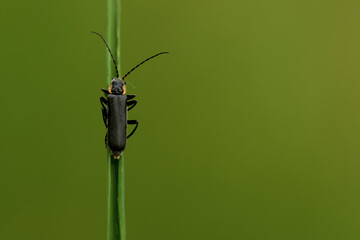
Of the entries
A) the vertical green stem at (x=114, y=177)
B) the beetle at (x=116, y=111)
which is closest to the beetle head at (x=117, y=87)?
the beetle at (x=116, y=111)

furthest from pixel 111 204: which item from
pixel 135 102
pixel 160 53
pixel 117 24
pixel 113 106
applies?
pixel 160 53

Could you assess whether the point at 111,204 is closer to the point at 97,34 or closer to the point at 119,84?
the point at 119,84

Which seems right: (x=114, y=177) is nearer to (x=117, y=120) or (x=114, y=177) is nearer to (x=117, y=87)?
(x=117, y=120)

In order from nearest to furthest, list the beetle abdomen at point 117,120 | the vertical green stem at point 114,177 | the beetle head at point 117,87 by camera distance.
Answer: the vertical green stem at point 114,177 < the beetle abdomen at point 117,120 < the beetle head at point 117,87

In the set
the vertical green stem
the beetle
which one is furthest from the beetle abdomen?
the vertical green stem

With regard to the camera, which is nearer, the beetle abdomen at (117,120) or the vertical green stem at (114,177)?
the vertical green stem at (114,177)

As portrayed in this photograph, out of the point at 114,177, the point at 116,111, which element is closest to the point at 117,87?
the point at 116,111

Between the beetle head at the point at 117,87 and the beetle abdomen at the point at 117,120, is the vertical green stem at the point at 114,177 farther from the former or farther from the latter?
the beetle head at the point at 117,87
